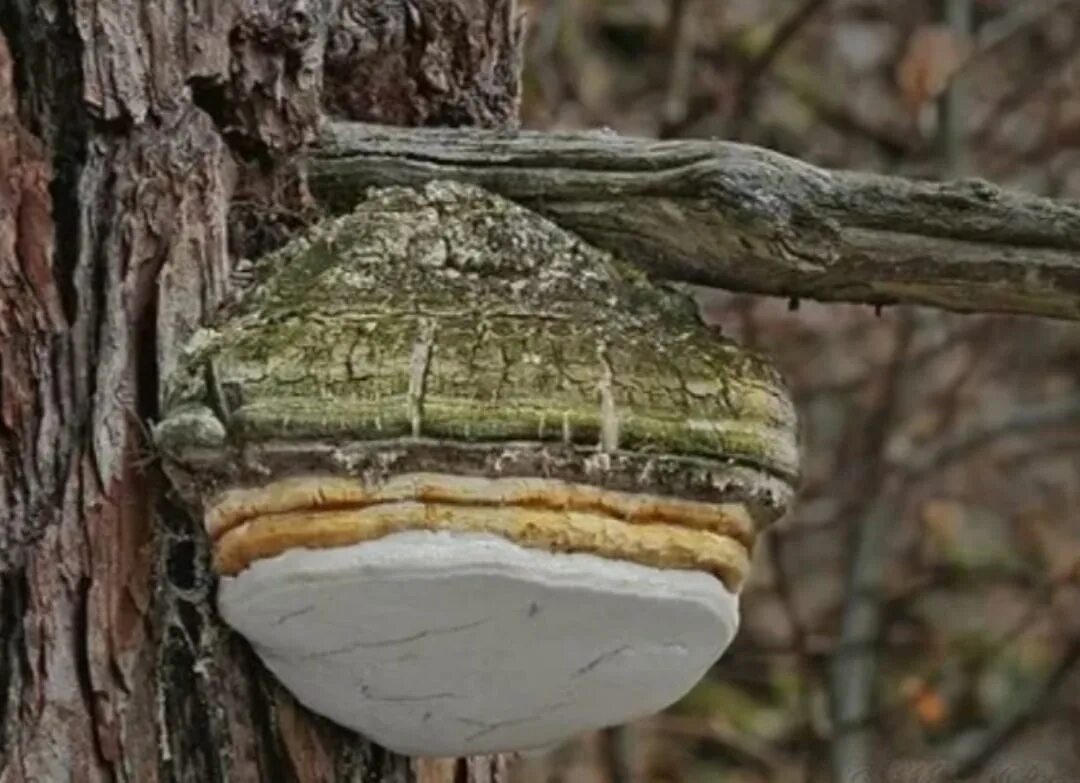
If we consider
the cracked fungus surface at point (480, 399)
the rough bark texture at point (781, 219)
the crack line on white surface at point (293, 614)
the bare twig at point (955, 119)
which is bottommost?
the bare twig at point (955, 119)

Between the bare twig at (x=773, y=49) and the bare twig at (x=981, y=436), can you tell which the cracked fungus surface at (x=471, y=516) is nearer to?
the bare twig at (x=773, y=49)

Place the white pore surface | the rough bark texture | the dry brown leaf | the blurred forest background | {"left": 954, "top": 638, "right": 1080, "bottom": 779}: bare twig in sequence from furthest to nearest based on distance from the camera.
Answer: the blurred forest background, {"left": 954, "top": 638, "right": 1080, "bottom": 779}: bare twig, the dry brown leaf, the rough bark texture, the white pore surface

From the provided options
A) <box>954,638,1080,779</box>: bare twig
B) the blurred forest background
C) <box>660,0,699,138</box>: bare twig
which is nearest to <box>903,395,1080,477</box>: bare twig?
the blurred forest background

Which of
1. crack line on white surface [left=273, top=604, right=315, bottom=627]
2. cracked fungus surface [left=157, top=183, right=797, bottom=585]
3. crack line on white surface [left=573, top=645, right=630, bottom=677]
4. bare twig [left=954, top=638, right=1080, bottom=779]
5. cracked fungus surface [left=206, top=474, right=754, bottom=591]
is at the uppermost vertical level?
cracked fungus surface [left=157, top=183, right=797, bottom=585]

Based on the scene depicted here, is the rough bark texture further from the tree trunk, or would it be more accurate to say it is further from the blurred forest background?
the blurred forest background

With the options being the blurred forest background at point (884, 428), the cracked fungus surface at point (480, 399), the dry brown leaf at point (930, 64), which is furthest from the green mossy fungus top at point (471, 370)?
the dry brown leaf at point (930, 64)

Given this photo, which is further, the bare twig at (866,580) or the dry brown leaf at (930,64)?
the bare twig at (866,580)

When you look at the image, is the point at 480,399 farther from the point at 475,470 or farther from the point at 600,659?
the point at 600,659

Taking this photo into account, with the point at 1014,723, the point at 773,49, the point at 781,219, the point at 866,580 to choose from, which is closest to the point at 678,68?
the point at 773,49
